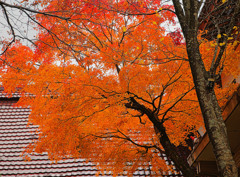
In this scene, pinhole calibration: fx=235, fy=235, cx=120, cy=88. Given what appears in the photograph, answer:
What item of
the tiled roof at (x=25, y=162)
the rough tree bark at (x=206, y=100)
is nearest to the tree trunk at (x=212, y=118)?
the rough tree bark at (x=206, y=100)

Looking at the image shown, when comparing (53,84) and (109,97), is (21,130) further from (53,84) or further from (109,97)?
(109,97)

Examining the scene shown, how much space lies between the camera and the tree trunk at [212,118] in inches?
132

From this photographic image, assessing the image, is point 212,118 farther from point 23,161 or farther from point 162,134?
point 23,161

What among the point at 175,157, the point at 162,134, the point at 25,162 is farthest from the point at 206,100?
the point at 25,162

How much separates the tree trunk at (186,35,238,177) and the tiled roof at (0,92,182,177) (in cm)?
529

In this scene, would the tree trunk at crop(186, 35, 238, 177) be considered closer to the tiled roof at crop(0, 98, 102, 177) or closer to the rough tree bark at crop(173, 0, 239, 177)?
the rough tree bark at crop(173, 0, 239, 177)

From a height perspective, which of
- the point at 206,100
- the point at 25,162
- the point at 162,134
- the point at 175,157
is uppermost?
the point at 25,162

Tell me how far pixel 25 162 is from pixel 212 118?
8.36 meters

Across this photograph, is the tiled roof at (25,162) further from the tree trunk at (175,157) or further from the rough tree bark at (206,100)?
the rough tree bark at (206,100)

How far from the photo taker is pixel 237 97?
5.14 m

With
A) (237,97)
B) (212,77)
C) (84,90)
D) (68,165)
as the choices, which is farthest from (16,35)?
(68,165)

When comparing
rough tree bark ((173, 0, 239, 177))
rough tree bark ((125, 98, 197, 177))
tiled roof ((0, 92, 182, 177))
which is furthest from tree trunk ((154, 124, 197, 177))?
tiled roof ((0, 92, 182, 177))

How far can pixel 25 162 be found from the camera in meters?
9.60

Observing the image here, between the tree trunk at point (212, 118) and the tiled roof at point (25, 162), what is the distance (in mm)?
5288
